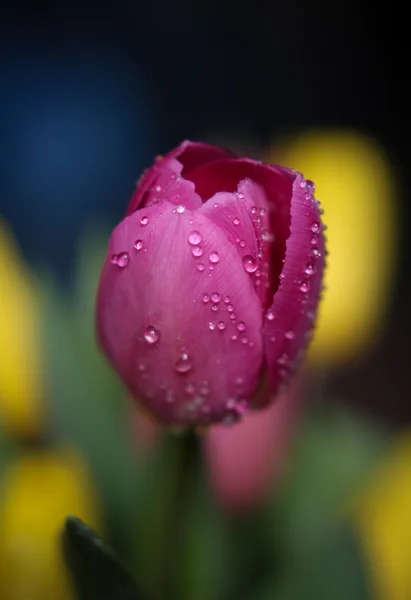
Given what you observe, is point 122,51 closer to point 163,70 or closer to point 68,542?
point 163,70

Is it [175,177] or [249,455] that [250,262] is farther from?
[249,455]

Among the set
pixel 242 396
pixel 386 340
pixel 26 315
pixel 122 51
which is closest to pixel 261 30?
pixel 122 51

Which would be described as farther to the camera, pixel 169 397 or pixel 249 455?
pixel 249 455

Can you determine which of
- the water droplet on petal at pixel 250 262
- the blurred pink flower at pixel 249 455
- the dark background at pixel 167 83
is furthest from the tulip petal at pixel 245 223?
the dark background at pixel 167 83

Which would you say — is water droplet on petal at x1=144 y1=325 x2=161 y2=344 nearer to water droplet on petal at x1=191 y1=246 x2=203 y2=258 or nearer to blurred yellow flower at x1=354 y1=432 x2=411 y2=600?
water droplet on petal at x1=191 y1=246 x2=203 y2=258

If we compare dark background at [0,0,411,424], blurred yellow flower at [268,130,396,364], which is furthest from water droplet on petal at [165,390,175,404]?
dark background at [0,0,411,424]

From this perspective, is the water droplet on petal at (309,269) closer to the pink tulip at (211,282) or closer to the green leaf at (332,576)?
the pink tulip at (211,282)

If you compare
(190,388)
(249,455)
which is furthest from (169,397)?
(249,455)
